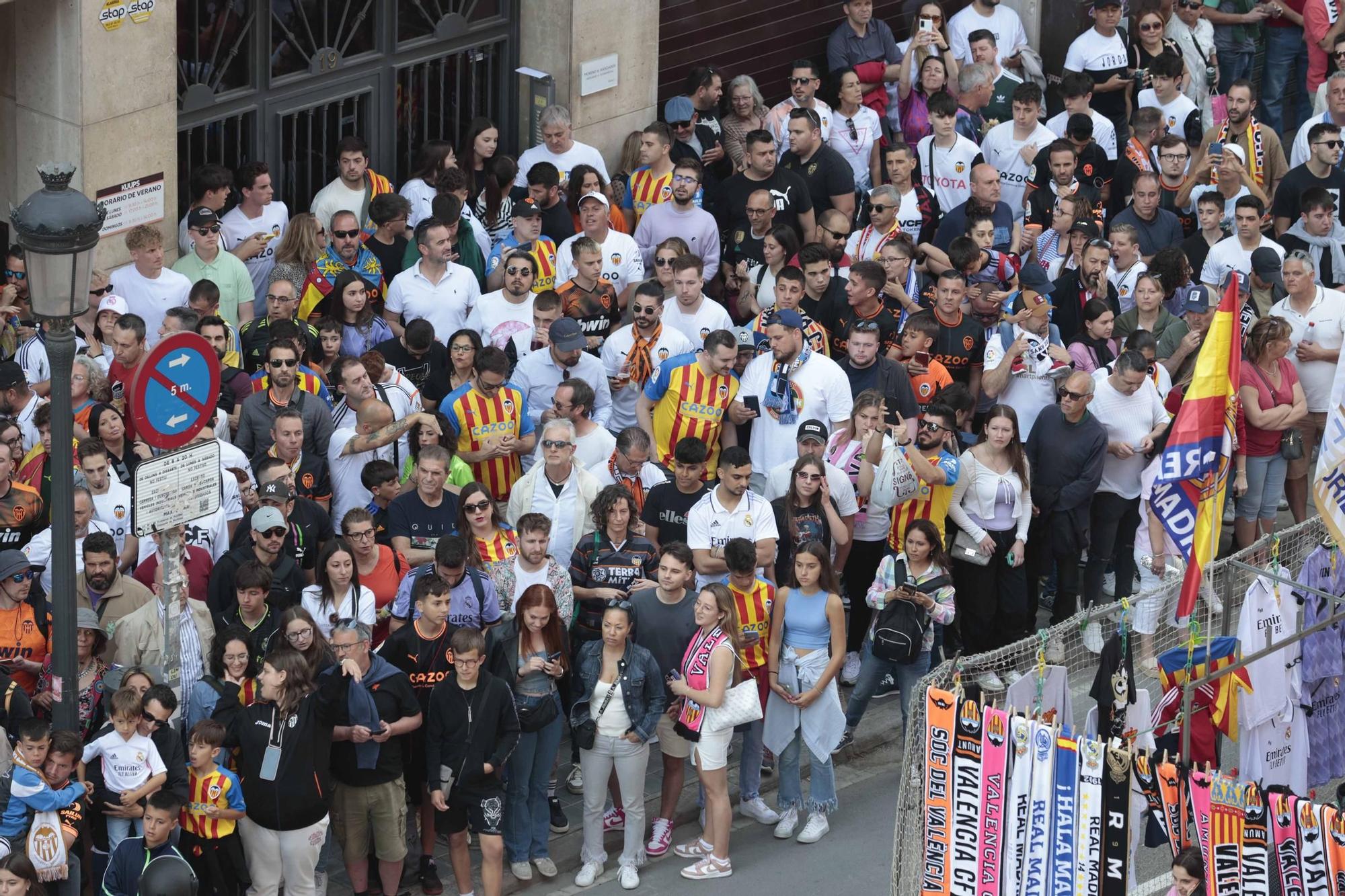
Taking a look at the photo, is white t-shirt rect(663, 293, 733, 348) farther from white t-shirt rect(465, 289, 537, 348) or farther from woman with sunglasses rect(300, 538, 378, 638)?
woman with sunglasses rect(300, 538, 378, 638)

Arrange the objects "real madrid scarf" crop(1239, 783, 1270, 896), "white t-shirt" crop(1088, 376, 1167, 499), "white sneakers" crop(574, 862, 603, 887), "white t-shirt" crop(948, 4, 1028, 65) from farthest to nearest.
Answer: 1. "white t-shirt" crop(948, 4, 1028, 65)
2. "white t-shirt" crop(1088, 376, 1167, 499)
3. "white sneakers" crop(574, 862, 603, 887)
4. "real madrid scarf" crop(1239, 783, 1270, 896)

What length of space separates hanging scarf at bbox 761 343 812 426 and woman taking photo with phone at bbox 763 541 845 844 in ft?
5.62

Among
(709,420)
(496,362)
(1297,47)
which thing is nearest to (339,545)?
(496,362)

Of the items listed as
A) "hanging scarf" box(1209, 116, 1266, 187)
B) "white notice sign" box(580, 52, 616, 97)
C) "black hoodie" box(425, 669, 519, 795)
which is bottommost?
"black hoodie" box(425, 669, 519, 795)

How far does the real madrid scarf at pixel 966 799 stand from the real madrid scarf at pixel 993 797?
1.0 inches

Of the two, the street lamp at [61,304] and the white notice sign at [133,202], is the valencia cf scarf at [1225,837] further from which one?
the white notice sign at [133,202]

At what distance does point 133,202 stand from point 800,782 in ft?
20.0

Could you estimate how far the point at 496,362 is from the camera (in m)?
13.6

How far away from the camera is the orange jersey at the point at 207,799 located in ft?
36.4

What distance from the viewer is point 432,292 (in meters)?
14.9

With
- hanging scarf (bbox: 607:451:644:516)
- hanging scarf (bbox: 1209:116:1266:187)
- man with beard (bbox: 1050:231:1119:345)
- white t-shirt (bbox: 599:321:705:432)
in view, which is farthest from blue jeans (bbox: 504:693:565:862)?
hanging scarf (bbox: 1209:116:1266:187)

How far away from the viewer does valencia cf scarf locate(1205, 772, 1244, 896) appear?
9.86 m

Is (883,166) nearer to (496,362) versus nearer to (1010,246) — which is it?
(1010,246)

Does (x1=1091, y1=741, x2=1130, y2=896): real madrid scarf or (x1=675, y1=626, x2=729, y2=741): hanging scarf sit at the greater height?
(x1=675, y1=626, x2=729, y2=741): hanging scarf
